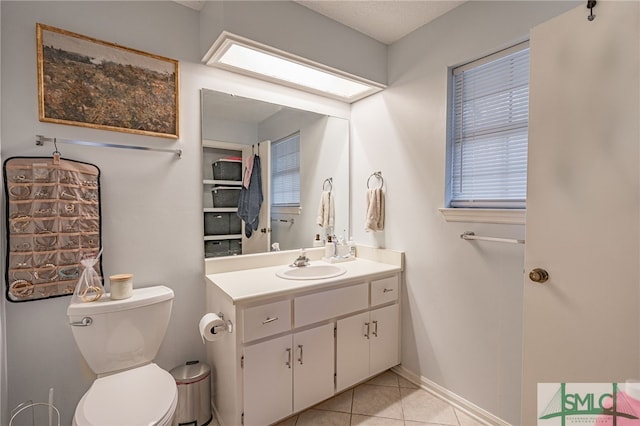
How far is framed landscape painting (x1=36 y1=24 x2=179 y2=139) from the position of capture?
1.49m

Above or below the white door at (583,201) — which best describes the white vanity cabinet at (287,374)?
below

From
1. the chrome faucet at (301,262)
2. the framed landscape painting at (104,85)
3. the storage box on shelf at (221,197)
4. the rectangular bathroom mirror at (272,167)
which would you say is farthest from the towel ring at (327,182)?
the framed landscape painting at (104,85)

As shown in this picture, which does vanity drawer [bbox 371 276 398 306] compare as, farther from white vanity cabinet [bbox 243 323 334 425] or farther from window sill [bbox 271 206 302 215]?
window sill [bbox 271 206 302 215]

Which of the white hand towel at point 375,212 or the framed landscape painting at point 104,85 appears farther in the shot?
the white hand towel at point 375,212

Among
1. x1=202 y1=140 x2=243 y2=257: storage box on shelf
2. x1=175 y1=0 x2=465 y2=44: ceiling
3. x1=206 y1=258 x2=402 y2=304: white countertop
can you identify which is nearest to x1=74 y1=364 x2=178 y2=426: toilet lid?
x1=206 y1=258 x2=402 y2=304: white countertop

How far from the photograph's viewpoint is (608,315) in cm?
107

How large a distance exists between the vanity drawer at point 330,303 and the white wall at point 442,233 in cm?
46

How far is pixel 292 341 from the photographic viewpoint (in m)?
1.68

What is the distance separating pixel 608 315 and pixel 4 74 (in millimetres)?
2727

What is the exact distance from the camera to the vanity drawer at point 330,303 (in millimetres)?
1710

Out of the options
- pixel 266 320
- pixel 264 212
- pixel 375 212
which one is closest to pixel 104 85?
pixel 264 212

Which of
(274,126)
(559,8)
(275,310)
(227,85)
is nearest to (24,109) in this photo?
(227,85)

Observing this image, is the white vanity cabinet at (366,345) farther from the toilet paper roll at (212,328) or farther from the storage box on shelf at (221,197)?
the storage box on shelf at (221,197)

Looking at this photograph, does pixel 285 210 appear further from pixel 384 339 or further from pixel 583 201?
pixel 583 201
